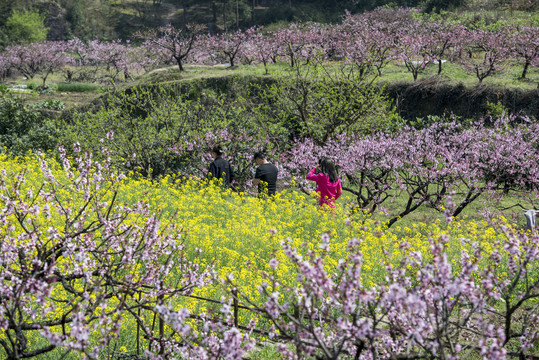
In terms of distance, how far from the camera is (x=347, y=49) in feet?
93.7

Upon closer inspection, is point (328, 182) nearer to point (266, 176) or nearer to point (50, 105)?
point (266, 176)

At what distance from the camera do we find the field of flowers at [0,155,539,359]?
253cm

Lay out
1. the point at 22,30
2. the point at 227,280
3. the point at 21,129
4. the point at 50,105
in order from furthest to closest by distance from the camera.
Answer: the point at 22,30, the point at 50,105, the point at 21,129, the point at 227,280

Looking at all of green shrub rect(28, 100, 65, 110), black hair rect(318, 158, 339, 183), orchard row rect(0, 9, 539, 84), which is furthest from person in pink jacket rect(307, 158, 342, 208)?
green shrub rect(28, 100, 65, 110)

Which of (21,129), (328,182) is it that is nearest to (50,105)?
(21,129)

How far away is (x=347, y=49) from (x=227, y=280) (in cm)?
2784

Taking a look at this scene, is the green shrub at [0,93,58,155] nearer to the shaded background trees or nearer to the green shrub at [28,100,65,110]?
the green shrub at [28,100,65,110]

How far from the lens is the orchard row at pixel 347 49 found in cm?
2344

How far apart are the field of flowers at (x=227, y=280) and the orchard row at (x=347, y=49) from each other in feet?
27.2

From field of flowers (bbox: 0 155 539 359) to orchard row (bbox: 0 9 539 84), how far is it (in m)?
8.30

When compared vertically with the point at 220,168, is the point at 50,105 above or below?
above

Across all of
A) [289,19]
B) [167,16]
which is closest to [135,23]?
Answer: [167,16]

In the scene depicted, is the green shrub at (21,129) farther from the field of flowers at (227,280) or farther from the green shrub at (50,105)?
the green shrub at (50,105)

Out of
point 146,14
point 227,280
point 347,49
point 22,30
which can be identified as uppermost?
point 146,14
